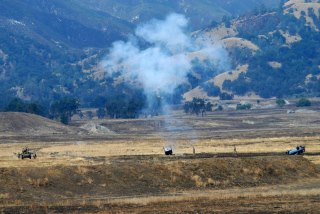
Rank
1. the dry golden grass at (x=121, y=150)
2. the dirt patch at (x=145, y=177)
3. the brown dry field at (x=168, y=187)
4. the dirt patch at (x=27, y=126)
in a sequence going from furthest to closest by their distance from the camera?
the dirt patch at (x=27, y=126) → the dry golden grass at (x=121, y=150) → the dirt patch at (x=145, y=177) → the brown dry field at (x=168, y=187)

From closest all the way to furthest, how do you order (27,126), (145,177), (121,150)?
(145,177) → (121,150) → (27,126)

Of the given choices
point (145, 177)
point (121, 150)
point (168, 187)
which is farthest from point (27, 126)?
point (168, 187)

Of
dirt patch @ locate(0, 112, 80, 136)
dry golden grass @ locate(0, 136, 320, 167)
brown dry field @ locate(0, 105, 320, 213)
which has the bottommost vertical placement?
brown dry field @ locate(0, 105, 320, 213)

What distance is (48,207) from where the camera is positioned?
191ft

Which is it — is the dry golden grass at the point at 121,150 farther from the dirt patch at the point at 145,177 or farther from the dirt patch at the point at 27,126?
the dirt patch at the point at 27,126

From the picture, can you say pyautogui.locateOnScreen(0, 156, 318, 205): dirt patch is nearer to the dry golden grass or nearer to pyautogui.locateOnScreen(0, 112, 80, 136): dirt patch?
the dry golden grass

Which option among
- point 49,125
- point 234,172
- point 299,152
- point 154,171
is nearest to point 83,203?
point 154,171

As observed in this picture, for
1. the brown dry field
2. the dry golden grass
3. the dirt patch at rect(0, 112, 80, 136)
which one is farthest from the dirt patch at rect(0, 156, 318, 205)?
the dirt patch at rect(0, 112, 80, 136)

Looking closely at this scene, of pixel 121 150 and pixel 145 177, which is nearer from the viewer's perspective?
pixel 145 177

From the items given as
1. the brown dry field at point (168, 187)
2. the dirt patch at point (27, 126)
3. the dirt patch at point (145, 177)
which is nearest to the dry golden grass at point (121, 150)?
the brown dry field at point (168, 187)

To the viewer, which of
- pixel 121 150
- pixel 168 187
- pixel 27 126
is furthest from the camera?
pixel 27 126

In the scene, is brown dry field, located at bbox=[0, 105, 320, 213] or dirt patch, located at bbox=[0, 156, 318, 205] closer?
brown dry field, located at bbox=[0, 105, 320, 213]

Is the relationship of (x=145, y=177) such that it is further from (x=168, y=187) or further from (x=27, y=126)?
(x=27, y=126)

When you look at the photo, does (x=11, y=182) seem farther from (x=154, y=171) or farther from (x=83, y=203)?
(x=154, y=171)
